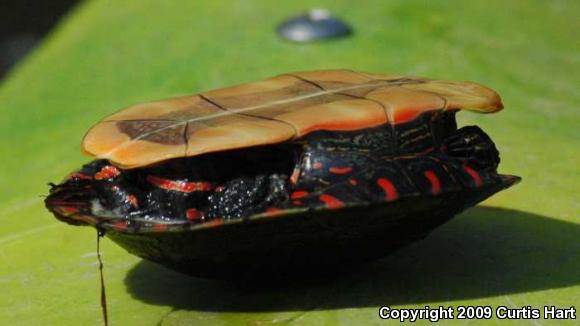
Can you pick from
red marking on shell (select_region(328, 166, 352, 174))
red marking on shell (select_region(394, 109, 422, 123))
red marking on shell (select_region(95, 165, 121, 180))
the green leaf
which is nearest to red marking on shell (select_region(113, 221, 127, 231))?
red marking on shell (select_region(95, 165, 121, 180))

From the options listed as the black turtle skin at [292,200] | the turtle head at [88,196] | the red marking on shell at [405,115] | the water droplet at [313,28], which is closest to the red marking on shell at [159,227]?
the black turtle skin at [292,200]

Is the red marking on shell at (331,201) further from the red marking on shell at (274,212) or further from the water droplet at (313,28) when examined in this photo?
the water droplet at (313,28)

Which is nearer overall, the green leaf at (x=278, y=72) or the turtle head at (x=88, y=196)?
the turtle head at (x=88, y=196)

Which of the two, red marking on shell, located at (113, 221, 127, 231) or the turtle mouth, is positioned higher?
the turtle mouth

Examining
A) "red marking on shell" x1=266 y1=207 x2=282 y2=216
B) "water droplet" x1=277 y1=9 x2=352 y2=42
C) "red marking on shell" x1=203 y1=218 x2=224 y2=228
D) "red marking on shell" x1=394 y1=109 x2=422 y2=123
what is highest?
"water droplet" x1=277 y1=9 x2=352 y2=42

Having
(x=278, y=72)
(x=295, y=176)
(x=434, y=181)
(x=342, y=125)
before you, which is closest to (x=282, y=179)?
(x=295, y=176)

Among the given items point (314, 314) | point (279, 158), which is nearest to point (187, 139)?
point (279, 158)

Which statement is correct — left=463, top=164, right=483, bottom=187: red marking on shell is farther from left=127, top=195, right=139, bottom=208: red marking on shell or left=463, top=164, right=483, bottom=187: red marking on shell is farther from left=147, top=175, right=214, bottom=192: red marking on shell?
left=127, top=195, right=139, bottom=208: red marking on shell
